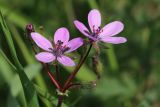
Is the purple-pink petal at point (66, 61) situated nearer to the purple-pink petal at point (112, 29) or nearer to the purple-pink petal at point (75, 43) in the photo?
the purple-pink petal at point (75, 43)

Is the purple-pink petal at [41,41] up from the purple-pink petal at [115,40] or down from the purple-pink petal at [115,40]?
up

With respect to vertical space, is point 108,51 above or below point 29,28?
below

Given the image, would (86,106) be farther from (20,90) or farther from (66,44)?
(66,44)

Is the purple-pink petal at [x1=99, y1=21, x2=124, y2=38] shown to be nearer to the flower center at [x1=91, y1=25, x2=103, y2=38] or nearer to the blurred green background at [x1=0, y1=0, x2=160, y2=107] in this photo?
the flower center at [x1=91, y1=25, x2=103, y2=38]

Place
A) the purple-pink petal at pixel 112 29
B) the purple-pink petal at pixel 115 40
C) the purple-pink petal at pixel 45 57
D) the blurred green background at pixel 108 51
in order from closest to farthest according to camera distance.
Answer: the purple-pink petal at pixel 45 57 → the purple-pink petal at pixel 115 40 → the purple-pink petal at pixel 112 29 → the blurred green background at pixel 108 51

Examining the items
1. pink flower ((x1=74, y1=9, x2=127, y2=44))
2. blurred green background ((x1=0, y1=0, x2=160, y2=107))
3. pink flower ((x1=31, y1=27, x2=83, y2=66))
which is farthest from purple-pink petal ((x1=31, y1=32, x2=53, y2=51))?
blurred green background ((x1=0, y1=0, x2=160, y2=107))

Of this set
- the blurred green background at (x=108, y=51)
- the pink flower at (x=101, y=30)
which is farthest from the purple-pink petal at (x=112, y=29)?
the blurred green background at (x=108, y=51)

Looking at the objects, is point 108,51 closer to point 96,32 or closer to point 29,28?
point 96,32

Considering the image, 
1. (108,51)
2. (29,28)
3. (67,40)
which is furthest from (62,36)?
(108,51)

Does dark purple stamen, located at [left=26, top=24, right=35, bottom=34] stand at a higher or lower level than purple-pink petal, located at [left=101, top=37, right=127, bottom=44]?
higher
